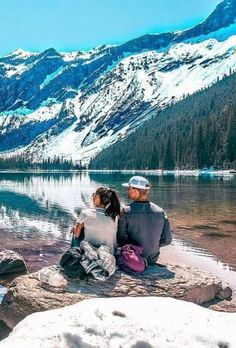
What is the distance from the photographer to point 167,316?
21.1ft

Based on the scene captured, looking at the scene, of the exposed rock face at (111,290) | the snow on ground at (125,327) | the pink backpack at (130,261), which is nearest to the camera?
the snow on ground at (125,327)

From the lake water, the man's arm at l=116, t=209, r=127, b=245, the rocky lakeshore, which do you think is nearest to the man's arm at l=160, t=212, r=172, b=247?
the rocky lakeshore

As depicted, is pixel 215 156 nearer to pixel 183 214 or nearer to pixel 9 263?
pixel 183 214

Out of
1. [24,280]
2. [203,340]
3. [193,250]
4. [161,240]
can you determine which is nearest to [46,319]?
[203,340]

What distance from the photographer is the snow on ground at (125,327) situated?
584 cm

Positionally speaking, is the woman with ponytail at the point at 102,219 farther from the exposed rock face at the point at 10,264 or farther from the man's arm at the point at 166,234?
the exposed rock face at the point at 10,264

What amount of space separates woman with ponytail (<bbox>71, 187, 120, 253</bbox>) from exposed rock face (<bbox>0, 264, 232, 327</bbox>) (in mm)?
882

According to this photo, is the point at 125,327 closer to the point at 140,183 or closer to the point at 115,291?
the point at 115,291

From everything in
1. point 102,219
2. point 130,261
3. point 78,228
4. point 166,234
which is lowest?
point 130,261

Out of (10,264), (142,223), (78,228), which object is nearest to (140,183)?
(142,223)

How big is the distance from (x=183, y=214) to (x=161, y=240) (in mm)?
25699

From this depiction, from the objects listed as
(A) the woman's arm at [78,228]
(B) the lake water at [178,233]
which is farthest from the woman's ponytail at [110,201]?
(B) the lake water at [178,233]

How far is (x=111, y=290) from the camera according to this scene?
10070 millimetres

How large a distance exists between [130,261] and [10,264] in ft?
26.9
